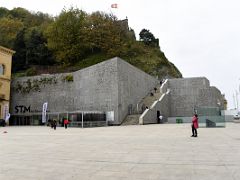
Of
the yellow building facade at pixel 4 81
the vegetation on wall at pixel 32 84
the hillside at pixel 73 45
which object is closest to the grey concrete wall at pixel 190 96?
the hillside at pixel 73 45

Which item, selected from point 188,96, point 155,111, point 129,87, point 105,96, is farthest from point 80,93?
point 188,96

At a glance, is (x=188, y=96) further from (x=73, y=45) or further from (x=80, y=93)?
(x=73, y=45)

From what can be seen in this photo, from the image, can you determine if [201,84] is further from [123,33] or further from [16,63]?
[16,63]

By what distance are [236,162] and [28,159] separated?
6617 millimetres

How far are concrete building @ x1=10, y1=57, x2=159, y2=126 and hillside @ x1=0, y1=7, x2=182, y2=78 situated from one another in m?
11.4

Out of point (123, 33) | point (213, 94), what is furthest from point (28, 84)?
point (213, 94)

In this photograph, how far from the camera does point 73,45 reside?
59344 mm

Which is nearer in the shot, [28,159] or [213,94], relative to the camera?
[28,159]

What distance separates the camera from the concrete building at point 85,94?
37.8 meters

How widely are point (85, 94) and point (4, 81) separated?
52.8 feet

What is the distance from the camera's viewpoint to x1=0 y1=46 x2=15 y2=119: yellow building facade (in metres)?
46.1

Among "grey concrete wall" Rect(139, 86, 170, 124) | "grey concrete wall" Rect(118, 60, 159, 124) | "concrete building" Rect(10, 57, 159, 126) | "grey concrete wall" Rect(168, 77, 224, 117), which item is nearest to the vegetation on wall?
"concrete building" Rect(10, 57, 159, 126)

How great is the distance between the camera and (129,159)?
29.5ft

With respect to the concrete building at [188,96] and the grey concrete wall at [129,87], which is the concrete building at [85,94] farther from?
the concrete building at [188,96]
